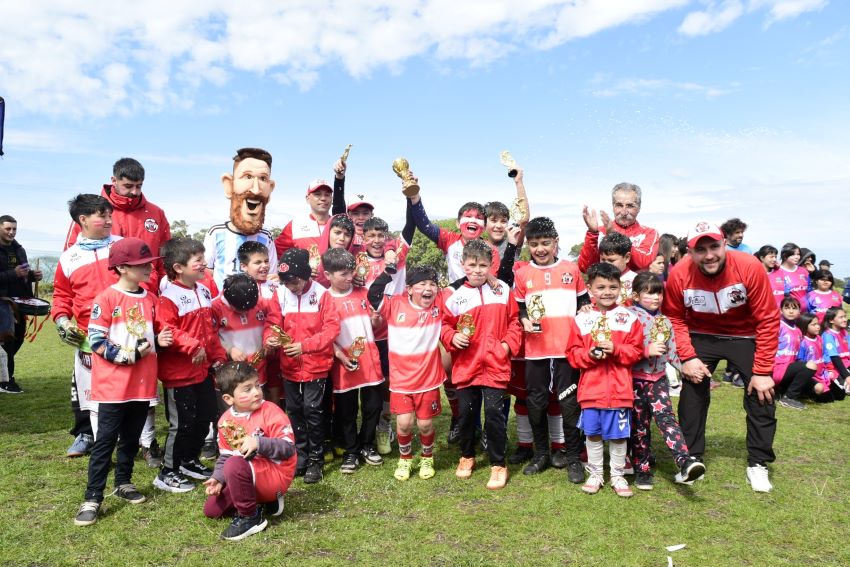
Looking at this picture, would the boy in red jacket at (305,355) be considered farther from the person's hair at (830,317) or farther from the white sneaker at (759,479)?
the person's hair at (830,317)

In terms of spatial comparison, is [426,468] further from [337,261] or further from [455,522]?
[337,261]

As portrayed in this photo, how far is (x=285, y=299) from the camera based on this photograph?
198 inches

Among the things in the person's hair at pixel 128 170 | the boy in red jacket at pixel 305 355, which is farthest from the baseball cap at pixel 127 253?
the person's hair at pixel 128 170

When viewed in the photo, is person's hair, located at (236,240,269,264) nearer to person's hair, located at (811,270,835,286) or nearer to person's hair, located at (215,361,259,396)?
person's hair, located at (215,361,259,396)

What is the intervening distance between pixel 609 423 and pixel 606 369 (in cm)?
43

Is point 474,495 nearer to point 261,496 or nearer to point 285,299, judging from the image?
point 261,496

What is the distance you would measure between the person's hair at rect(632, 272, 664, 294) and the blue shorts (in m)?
1.10

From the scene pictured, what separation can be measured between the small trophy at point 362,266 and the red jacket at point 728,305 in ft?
9.12

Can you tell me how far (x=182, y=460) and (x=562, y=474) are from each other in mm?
3266

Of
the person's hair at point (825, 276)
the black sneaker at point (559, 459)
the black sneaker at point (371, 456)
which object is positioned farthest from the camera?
the person's hair at point (825, 276)

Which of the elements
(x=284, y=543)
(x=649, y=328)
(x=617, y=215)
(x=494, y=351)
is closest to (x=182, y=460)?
(x=284, y=543)

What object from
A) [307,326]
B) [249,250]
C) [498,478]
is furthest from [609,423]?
[249,250]

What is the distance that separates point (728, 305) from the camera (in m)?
4.77

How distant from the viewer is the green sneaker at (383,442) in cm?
562
